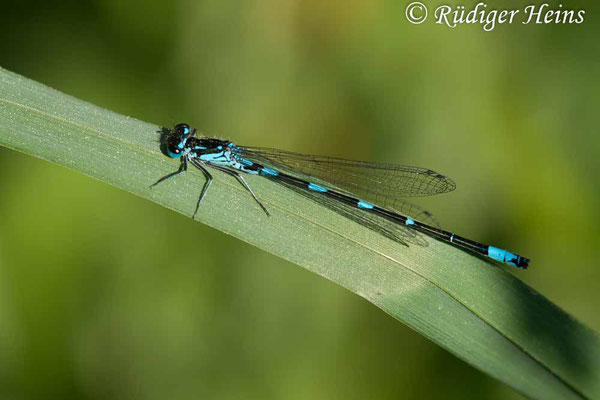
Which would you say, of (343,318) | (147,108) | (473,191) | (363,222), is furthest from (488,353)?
(147,108)

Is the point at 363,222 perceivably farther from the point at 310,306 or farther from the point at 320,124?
the point at 320,124

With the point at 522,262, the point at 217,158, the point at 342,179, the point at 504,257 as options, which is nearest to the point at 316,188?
the point at 342,179

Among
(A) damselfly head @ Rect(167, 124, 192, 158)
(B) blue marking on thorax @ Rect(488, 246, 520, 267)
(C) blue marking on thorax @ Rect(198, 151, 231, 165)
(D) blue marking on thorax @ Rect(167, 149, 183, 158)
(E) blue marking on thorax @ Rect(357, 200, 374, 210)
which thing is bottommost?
(D) blue marking on thorax @ Rect(167, 149, 183, 158)

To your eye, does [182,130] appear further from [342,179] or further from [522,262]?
[522,262]

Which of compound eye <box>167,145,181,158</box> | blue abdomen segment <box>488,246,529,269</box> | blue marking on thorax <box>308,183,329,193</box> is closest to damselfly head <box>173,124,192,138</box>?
compound eye <box>167,145,181,158</box>

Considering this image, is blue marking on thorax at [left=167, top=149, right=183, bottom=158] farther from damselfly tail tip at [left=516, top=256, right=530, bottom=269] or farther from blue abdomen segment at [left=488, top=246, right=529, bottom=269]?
damselfly tail tip at [left=516, top=256, right=530, bottom=269]

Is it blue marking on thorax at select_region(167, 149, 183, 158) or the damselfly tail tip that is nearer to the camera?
blue marking on thorax at select_region(167, 149, 183, 158)

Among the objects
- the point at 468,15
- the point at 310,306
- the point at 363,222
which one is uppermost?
the point at 468,15
